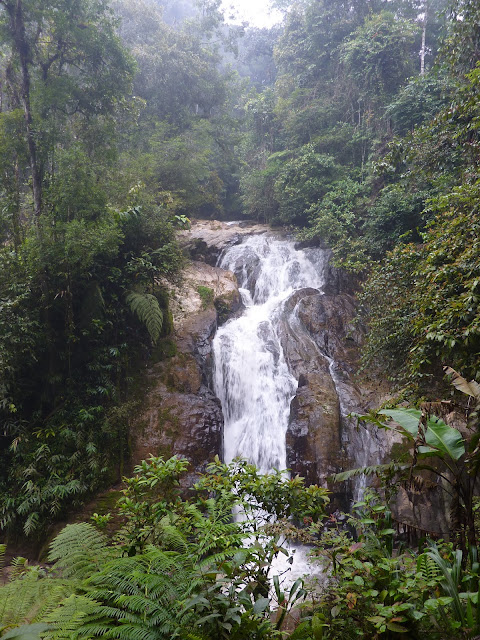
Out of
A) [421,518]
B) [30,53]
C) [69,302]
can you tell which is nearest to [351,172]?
[30,53]

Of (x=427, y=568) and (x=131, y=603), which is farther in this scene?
(x=427, y=568)

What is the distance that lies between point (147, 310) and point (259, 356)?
353 cm

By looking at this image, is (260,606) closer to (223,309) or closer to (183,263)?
(183,263)

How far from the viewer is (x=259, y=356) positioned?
1060 centimetres

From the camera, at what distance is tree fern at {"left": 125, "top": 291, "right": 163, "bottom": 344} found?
849 cm

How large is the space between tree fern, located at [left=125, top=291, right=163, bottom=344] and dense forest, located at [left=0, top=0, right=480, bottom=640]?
0.05 meters

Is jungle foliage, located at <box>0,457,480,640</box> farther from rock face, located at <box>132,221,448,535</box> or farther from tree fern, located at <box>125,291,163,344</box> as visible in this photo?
tree fern, located at <box>125,291,163,344</box>

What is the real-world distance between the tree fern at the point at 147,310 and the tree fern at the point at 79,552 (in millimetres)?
5308

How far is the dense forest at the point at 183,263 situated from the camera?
238cm

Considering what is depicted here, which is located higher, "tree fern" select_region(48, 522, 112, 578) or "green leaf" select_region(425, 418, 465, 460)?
"green leaf" select_region(425, 418, 465, 460)

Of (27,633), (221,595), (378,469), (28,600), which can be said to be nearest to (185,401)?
(378,469)

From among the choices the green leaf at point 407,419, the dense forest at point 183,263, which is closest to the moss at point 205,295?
the dense forest at point 183,263

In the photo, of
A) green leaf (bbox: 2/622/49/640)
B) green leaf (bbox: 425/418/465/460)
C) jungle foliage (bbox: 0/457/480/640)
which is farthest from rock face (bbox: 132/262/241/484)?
green leaf (bbox: 2/622/49/640)

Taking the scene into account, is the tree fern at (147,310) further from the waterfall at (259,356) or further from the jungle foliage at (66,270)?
the waterfall at (259,356)
